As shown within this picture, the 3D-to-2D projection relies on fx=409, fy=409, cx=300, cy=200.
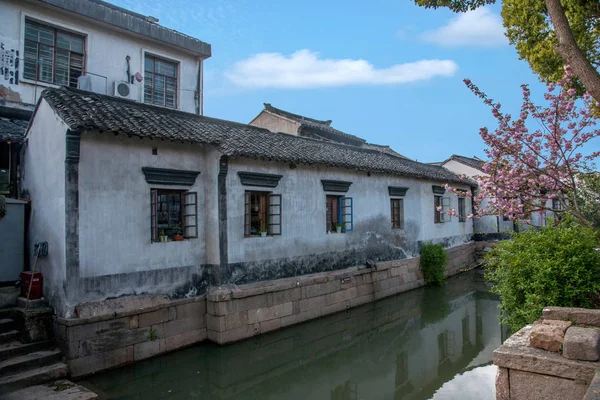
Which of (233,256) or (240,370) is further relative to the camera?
(233,256)

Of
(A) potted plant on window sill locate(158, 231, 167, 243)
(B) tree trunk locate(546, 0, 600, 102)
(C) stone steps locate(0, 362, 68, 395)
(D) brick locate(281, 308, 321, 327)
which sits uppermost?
(B) tree trunk locate(546, 0, 600, 102)

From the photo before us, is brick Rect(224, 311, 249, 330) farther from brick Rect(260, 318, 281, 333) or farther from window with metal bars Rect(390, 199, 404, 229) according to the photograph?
window with metal bars Rect(390, 199, 404, 229)

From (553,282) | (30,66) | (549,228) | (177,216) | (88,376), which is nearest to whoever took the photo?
(553,282)

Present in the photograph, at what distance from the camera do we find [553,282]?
4820 millimetres

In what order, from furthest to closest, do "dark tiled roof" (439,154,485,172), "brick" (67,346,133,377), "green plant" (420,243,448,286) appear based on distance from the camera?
"dark tiled roof" (439,154,485,172) → "green plant" (420,243,448,286) → "brick" (67,346,133,377)

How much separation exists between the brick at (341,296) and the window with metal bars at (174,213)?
12.9 feet

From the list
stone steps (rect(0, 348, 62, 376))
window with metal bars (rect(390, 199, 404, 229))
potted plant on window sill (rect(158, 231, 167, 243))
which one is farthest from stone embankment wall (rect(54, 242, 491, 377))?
window with metal bars (rect(390, 199, 404, 229))

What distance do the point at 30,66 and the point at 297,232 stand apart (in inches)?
310

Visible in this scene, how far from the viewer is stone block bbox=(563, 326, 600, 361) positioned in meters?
3.29

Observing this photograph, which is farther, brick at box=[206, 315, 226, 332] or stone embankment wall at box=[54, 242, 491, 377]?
brick at box=[206, 315, 226, 332]

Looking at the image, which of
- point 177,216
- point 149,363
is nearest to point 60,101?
point 177,216

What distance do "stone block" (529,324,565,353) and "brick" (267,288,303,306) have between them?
5.79 m

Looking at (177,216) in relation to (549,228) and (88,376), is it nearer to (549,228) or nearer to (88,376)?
(88,376)

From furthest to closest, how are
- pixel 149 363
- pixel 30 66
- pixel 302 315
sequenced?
pixel 30 66
pixel 302 315
pixel 149 363
